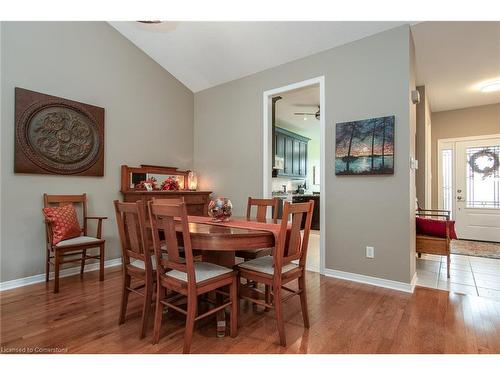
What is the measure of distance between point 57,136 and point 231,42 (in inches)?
95.4

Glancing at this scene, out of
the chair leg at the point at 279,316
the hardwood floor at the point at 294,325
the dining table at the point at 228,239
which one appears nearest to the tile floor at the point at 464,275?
the hardwood floor at the point at 294,325

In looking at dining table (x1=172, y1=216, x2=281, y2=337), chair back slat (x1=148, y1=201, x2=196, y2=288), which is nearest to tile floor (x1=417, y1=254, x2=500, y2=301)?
dining table (x1=172, y1=216, x2=281, y2=337)

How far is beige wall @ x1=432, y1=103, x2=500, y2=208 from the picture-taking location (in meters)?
5.08

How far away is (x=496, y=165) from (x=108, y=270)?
682 cm

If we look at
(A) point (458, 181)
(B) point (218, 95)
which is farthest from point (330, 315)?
(A) point (458, 181)

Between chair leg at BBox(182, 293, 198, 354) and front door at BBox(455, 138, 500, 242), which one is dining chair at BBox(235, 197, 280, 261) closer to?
chair leg at BBox(182, 293, 198, 354)

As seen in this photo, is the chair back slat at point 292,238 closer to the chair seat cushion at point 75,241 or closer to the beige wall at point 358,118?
the beige wall at point 358,118

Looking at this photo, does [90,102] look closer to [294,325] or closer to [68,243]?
[68,243]

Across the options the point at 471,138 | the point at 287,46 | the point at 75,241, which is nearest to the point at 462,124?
the point at 471,138

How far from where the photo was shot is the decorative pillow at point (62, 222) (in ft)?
9.41

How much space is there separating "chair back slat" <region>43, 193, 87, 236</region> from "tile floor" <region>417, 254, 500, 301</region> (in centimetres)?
396

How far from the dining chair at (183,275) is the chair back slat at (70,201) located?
6.25ft

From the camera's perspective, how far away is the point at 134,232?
1.98 m
